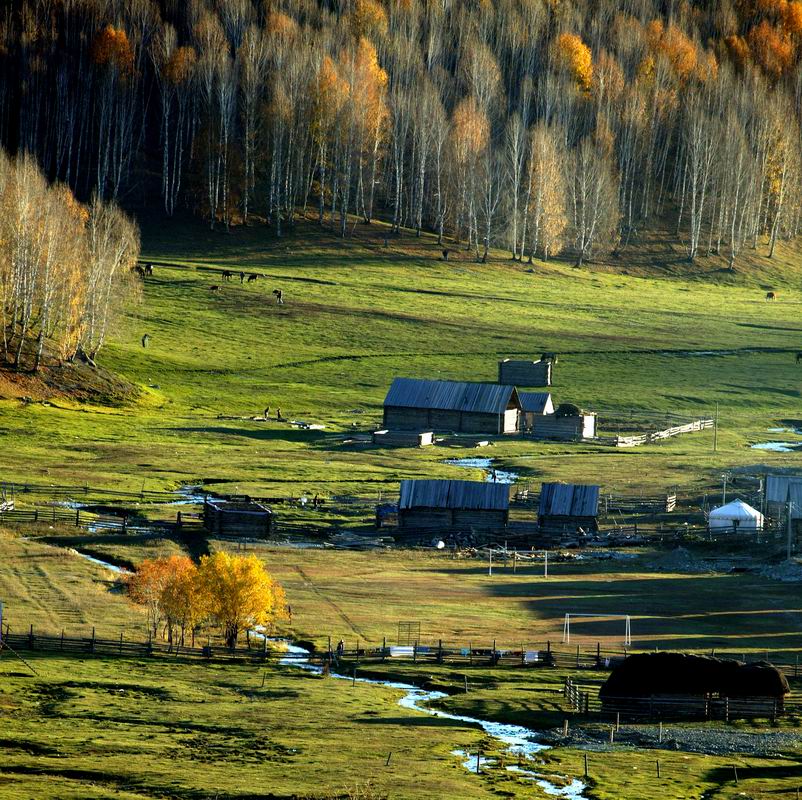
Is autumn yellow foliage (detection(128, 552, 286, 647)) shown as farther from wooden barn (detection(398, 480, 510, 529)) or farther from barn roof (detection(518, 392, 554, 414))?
barn roof (detection(518, 392, 554, 414))

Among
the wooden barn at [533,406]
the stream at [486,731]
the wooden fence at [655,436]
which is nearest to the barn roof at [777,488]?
the wooden fence at [655,436]

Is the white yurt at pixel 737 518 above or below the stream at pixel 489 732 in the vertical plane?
above

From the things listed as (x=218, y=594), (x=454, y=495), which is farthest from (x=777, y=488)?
(x=218, y=594)

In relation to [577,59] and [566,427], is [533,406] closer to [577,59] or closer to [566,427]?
[566,427]

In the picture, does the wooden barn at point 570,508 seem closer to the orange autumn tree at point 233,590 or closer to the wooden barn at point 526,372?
the orange autumn tree at point 233,590

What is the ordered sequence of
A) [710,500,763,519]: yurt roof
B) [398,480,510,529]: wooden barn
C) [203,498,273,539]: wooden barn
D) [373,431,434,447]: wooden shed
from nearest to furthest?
1. [203,498,273,539]: wooden barn
2. [710,500,763,519]: yurt roof
3. [398,480,510,529]: wooden barn
4. [373,431,434,447]: wooden shed

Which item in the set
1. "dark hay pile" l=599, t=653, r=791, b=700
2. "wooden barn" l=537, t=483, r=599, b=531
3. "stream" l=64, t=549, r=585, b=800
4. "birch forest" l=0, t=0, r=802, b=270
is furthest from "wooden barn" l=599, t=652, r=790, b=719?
"birch forest" l=0, t=0, r=802, b=270
